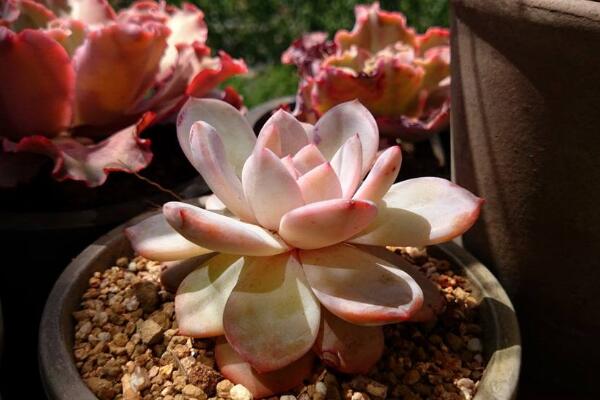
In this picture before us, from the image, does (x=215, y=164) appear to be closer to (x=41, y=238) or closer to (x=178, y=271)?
(x=178, y=271)

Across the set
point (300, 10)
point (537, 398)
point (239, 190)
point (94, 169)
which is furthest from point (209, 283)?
point (300, 10)

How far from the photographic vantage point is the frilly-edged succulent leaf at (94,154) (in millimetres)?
1019

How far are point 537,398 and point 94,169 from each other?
69 cm

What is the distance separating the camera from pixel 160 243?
81cm

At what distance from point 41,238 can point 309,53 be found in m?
0.60

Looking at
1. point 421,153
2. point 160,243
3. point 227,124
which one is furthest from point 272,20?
point 160,243

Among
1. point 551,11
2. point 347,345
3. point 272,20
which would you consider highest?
point 551,11

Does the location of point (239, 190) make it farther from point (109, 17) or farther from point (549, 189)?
point (109, 17)

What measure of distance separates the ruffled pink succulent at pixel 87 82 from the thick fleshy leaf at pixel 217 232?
1.13ft

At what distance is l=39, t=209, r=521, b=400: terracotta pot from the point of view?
734 millimetres

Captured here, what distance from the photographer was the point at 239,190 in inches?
30.4

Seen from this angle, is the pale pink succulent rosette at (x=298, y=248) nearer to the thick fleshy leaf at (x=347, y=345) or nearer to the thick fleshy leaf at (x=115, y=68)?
the thick fleshy leaf at (x=347, y=345)

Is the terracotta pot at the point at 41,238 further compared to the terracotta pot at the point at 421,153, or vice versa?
the terracotta pot at the point at 421,153

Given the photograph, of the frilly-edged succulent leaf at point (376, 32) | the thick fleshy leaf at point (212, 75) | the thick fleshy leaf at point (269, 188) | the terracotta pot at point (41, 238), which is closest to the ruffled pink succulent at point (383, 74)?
the frilly-edged succulent leaf at point (376, 32)
